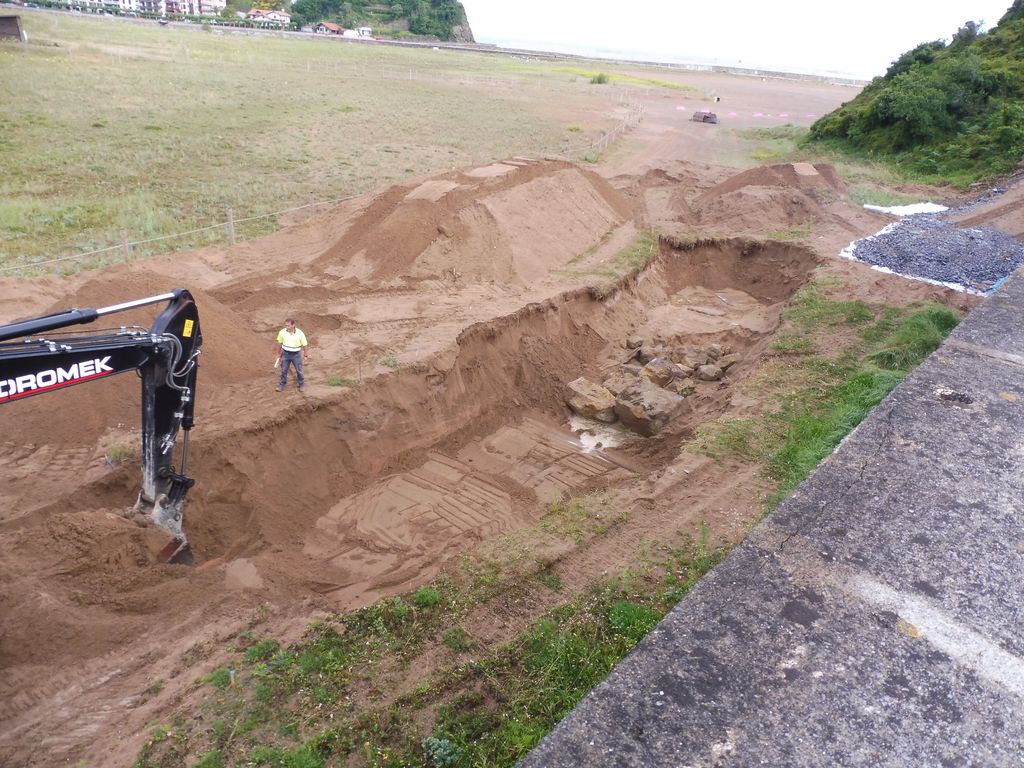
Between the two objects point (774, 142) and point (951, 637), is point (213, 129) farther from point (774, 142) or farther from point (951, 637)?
point (951, 637)

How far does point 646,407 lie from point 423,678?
8170 millimetres

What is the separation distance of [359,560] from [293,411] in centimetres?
281

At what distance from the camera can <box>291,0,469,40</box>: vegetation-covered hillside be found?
113 meters

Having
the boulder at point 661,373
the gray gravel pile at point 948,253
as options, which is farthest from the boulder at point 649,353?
the gray gravel pile at point 948,253

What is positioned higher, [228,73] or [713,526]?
[228,73]

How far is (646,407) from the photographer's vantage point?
1369cm

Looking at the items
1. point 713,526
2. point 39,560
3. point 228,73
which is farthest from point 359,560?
point 228,73

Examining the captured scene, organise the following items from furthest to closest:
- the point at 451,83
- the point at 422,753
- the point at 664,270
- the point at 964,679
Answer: the point at 451,83 < the point at 664,270 < the point at 422,753 < the point at 964,679

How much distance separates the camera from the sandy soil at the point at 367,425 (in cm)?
778

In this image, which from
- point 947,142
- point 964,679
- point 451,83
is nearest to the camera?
point 964,679

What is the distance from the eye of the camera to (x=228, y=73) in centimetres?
5153

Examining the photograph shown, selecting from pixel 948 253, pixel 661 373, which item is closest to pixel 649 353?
pixel 661 373

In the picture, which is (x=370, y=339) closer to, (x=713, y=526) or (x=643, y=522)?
(x=643, y=522)

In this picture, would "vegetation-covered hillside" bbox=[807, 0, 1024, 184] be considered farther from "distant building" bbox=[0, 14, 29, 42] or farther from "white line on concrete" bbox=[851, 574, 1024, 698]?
"distant building" bbox=[0, 14, 29, 42]
